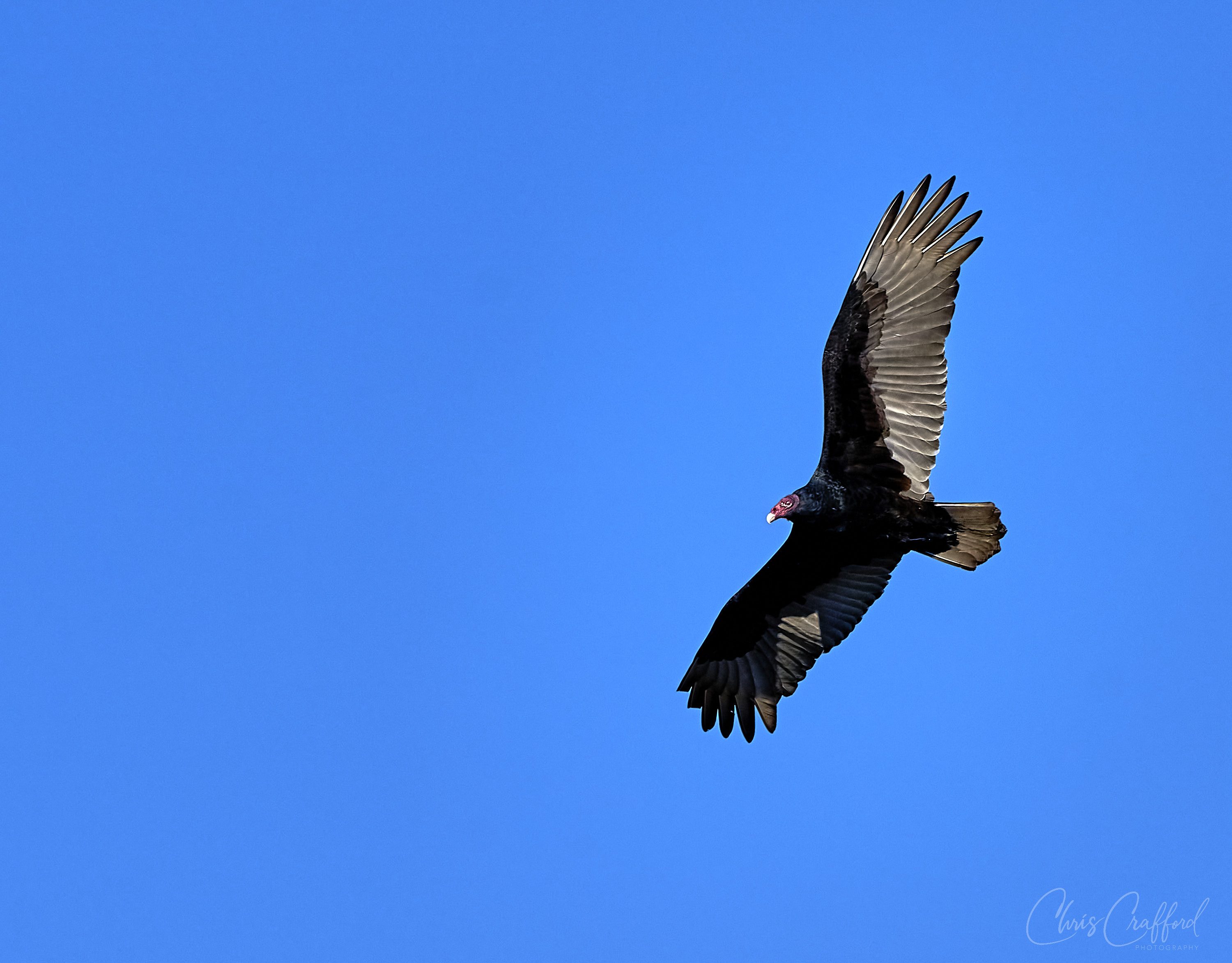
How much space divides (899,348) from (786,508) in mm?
1515

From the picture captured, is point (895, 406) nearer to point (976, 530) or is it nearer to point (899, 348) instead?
point (899, 348)

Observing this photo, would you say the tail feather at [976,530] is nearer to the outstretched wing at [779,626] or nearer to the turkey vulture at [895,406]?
the turkey vulture at [895,406]

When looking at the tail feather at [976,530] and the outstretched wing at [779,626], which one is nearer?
the tail feather at [976,530]

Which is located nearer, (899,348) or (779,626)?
(899,348)

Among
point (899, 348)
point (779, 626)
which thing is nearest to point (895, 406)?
point (899, 348)

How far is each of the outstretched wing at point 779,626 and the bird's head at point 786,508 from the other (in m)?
0.43

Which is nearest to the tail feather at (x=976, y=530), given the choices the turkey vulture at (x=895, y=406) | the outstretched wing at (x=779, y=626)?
the turkey vulture at (x=895, y=406)

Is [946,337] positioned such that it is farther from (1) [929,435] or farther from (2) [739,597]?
(2) [739,597]

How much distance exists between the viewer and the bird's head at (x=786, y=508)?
34.0 ft

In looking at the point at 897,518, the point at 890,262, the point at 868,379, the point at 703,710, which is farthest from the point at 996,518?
the point at 703,710

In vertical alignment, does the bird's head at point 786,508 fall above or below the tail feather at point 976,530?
above

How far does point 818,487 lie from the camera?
1038 cm

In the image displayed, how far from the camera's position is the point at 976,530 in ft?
32.9

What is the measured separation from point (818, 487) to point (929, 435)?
37.1 inches
